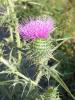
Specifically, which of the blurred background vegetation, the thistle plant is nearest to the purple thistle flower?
the thistle plant

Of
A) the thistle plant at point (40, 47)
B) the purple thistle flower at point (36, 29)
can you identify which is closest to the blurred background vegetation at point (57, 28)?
the purple thistle flower at point (36, 29)

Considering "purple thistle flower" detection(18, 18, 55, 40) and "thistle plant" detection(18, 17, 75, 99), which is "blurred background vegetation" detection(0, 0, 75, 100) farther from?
"thistle plant" detection(18, 17, 75, 99)

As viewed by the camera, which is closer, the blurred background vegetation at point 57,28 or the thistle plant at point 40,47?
the thistle plant at point 40,47

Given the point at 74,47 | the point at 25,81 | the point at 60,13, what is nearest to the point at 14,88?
the point at 25,81

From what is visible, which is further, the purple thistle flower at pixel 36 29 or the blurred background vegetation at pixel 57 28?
the blurred background vegetation at pixel 57 28

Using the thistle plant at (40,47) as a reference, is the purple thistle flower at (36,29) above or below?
above

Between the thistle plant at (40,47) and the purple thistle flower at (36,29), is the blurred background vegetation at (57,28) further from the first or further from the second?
the thistle plant at (40,47)

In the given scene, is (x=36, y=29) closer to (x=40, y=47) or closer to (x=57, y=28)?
(x=40, y=47)
